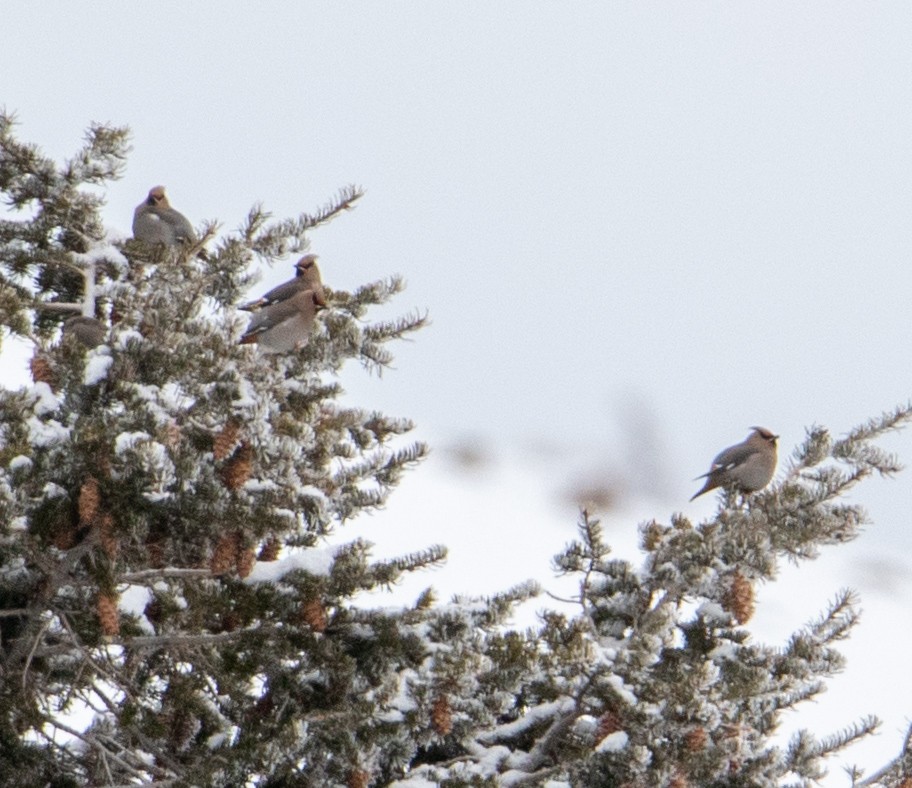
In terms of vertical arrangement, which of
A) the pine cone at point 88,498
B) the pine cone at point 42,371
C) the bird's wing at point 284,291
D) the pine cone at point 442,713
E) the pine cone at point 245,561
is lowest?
the pine cone at point 442,713

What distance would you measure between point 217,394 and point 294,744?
3.78 ft

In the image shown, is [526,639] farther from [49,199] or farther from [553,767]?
[49,199]

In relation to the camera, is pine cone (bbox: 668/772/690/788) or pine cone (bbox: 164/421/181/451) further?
Answer: pine cone (bbox: 668/772/690/788)

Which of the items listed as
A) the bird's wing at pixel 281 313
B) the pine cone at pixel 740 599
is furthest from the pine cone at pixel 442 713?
the bird's wing at pixel 281 313

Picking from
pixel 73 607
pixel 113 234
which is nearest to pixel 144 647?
pixel 73 607

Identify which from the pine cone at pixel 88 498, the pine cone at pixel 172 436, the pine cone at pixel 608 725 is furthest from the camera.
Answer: the pine cone at pixel 608 725

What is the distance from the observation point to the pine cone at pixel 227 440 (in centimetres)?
466

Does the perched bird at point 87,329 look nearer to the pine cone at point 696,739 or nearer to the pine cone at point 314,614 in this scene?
the pine cone at point 314,614

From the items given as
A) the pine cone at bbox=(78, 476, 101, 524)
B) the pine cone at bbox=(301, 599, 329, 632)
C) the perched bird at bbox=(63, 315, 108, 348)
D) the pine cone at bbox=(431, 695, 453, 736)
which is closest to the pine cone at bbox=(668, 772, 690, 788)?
the pine cone at bbox=(431, 695, 453, 736)

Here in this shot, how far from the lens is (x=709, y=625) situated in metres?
5.29

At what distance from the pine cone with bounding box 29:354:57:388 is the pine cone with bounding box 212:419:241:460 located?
797 mm

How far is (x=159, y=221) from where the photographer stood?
8.27 metres

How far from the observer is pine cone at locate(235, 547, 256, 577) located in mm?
4840

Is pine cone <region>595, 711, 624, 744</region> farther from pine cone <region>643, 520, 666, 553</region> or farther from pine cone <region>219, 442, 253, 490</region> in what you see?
pine cone <region>219, 442, 253, 490</region>
